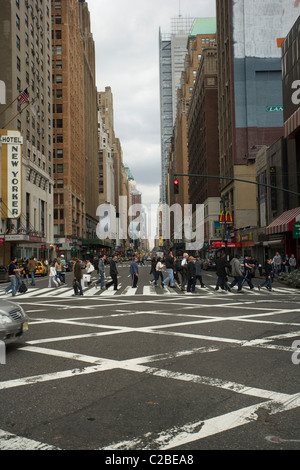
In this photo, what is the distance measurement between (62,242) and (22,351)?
234ft

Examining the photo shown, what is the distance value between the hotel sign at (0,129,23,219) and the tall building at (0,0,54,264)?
125 millimetres

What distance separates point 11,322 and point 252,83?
5543 cm

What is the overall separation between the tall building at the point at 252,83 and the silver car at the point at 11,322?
5006 cm

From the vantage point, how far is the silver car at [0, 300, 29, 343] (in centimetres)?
732

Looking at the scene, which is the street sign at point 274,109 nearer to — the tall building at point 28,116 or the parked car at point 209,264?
the parked car at point 209,264

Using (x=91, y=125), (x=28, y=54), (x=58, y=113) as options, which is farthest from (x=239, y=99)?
(x=91, y=125)

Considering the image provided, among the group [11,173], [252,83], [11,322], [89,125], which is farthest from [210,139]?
[11,322]

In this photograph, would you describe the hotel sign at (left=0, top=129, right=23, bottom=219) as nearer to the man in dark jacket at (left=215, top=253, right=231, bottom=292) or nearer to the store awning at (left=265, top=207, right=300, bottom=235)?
the store awning at (left=265, top=207, right=300, bottom=235)

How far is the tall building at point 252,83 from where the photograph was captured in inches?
2180

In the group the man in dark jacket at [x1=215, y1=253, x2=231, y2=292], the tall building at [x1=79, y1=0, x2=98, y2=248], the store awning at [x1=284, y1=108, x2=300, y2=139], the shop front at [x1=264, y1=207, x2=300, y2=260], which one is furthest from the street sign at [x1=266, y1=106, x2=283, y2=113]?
the tall building at [x1=79, y1=0, x2=98, y2=248]

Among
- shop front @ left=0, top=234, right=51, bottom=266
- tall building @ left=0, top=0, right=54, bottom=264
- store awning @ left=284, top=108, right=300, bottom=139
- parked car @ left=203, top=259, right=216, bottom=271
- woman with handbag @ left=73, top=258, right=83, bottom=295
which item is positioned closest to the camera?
woman with handbag @ left=73, top=258, right=83, bottom=295

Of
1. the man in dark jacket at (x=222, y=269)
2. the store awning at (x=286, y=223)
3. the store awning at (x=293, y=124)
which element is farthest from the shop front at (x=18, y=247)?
the store awning at (x=293, y=124)

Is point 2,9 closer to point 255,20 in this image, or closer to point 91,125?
point 255,20
